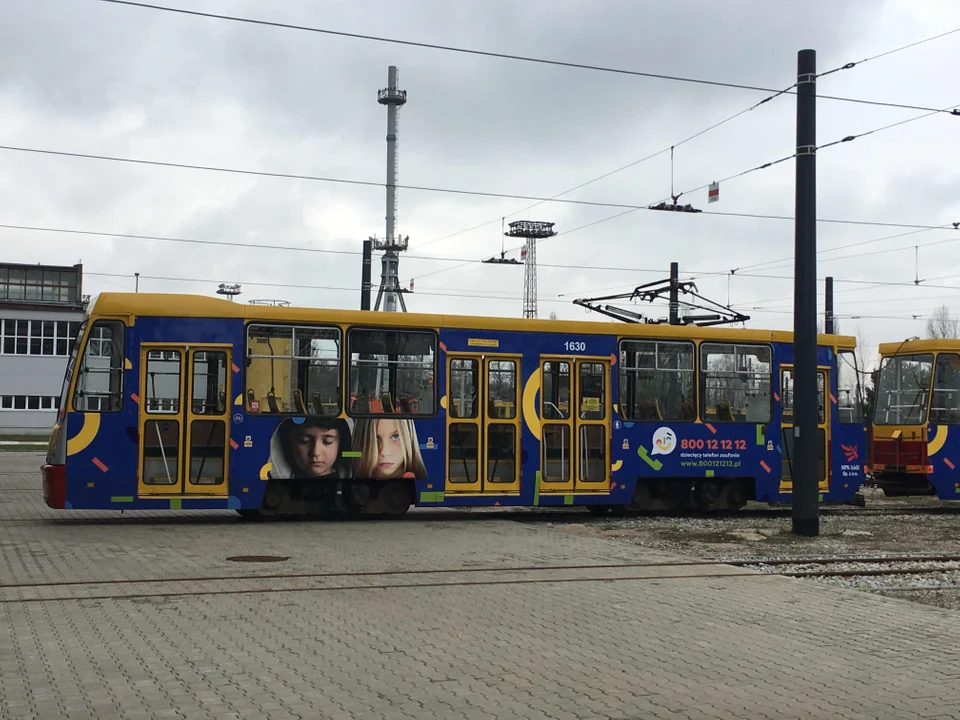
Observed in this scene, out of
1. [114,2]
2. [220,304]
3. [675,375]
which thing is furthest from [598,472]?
[114,2]

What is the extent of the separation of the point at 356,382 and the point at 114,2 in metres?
6.32

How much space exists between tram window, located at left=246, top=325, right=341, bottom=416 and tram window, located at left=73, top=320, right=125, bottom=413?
5.97 feet

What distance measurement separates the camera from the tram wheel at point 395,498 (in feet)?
58.3

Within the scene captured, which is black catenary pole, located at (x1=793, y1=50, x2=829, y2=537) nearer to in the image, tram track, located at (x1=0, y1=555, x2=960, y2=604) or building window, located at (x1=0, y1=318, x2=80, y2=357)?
tram track, located at (x1=0, y1=555, x2=960, y2=604)

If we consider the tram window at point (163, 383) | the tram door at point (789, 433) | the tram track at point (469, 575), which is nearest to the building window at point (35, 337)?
the tram window at point (163, 383)

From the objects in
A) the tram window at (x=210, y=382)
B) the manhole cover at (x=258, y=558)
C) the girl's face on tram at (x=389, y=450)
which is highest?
the tram window at (x=210, y=382)

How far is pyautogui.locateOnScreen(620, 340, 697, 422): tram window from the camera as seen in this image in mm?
19094

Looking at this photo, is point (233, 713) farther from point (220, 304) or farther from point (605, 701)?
point (220, 304)

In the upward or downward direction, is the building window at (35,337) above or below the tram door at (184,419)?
above

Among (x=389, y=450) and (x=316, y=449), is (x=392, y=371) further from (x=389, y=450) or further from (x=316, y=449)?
(x=316, y=449)

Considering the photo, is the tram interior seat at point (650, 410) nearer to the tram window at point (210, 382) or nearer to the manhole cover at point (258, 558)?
the tram window at point (210, 382)

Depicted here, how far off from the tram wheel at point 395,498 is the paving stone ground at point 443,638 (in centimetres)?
356

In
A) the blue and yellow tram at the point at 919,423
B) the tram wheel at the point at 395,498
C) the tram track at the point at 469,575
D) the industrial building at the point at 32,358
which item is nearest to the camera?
the tram track at the point at 469,575

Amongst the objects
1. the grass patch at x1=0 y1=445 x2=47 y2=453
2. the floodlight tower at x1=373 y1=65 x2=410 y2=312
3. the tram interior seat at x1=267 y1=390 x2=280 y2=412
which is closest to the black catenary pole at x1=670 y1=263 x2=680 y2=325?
the tram interior seat at x1=267 y1=390 x2=280 y2=412
